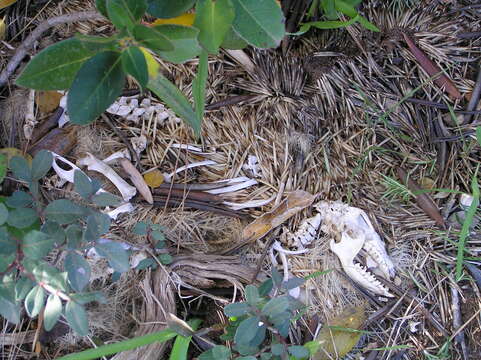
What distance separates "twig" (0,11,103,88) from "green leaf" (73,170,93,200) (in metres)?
0.67

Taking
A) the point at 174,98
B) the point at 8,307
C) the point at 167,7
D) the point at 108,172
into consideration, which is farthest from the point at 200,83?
the point at 8,307

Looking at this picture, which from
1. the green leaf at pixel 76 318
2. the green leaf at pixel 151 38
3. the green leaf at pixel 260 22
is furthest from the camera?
the green leaf at pixel 76 318

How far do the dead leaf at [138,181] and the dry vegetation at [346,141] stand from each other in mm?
45

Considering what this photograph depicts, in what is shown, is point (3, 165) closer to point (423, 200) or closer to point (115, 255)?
point (115, 255)

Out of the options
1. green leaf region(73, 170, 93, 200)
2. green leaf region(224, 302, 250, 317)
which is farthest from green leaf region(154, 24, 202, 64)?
green leaf region(224, 302, 250, 317)

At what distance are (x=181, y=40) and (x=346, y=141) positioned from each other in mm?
887

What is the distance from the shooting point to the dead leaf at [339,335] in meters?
1.57

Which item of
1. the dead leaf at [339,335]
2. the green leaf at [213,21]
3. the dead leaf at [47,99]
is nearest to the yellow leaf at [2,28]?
the dead leaf at [47,99]

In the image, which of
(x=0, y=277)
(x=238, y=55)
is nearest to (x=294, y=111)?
(x=238, y=55)

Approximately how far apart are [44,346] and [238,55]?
118 cm

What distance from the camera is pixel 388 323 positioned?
1646 mm

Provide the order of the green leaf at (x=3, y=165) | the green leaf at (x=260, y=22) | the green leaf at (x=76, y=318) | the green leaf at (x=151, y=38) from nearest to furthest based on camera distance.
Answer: the green leaf at (x=151, y=38) → the green leaf at (x=260, y=22) → the green leaf at (x=76, y=318) → the green leaf at (x=3, y=165)

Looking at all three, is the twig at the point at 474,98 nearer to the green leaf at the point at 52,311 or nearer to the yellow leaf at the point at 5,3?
the green leaf at the point at 52,311

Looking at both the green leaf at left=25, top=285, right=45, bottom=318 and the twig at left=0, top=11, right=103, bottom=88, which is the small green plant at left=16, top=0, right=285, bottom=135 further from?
the twig at left=0, top=11, right=103, bottom=88
